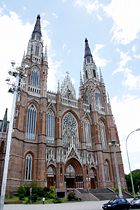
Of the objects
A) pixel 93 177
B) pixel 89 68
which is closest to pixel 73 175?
pixel 93 177

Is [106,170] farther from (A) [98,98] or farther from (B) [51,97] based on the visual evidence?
(B) [51,97]

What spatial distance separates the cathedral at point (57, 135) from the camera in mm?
34312

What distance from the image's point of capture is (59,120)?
41.0m

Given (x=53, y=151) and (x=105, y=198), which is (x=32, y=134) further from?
(x=105, y=198)

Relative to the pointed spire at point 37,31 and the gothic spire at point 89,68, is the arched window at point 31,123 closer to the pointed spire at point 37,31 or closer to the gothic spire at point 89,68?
the pointed spire at point 37,31

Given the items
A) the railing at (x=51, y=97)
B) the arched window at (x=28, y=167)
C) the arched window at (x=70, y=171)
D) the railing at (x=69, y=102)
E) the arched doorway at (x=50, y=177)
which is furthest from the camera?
the railing at (x=69, y=102)

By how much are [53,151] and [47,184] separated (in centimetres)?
606

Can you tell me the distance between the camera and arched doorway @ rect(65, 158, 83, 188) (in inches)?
1533

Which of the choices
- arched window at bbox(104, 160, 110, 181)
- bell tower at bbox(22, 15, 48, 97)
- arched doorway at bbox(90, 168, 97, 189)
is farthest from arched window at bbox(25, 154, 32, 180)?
arched window at bbox(104, 160, 110, 181)

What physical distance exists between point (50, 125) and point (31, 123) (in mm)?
4406

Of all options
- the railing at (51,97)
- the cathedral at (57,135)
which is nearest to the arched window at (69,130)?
the cathedral at (57,135)

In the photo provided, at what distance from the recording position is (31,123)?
3841 centimetres

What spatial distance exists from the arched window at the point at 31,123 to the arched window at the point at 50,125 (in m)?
3.12

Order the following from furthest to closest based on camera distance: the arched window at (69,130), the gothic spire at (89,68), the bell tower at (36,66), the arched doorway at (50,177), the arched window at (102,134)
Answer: the gothic spire at (89,68), the arched window at (102,134), the bell tower at (36,66), the arched window at (69,130), the arched doorway at (50,177)
